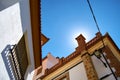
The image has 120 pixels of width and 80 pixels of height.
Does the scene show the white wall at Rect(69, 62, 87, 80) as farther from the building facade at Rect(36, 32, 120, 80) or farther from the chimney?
the chimney

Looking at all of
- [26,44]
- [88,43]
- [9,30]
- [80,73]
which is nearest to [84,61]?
[80,73]

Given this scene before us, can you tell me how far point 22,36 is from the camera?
632cm

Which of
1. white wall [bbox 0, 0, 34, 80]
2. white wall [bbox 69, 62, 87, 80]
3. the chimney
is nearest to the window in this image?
white wall [bbox 0, 0, 34, 80]

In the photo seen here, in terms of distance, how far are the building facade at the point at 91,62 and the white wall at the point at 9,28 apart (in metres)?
5.90

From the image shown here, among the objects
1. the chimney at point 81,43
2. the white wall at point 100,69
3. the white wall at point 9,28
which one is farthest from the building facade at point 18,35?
the chimney at point 81,43

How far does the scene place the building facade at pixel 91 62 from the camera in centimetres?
1073

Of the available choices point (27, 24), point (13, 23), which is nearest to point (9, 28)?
point (13, 23)

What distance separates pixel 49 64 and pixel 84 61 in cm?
766

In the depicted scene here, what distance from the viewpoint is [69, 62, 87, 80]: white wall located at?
11858 mm

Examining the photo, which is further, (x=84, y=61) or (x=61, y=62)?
(x=61, y=62)

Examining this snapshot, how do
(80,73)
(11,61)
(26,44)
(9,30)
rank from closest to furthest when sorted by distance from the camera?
1. (9,30)
2. (11,61)
3. (26,44)
4. (80,73)

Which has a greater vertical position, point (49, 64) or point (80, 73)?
point (49, 64)

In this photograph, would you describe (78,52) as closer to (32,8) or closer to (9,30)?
(32,8)

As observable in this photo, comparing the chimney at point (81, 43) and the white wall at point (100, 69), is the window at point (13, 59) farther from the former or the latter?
the chimney at point (81, 43)
